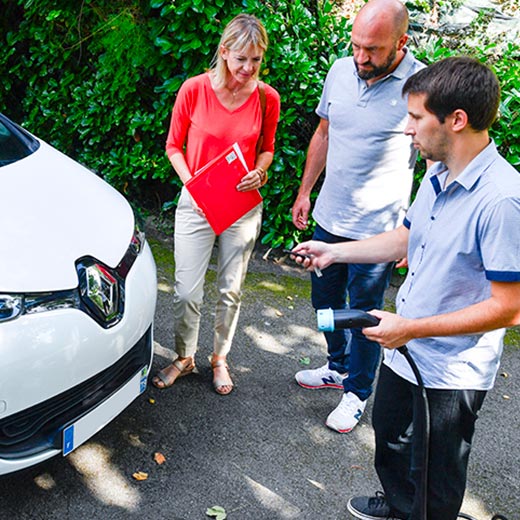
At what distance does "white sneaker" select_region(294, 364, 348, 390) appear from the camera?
3732 millimetres

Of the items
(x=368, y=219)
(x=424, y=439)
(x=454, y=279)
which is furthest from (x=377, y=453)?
(x=368, y=219)

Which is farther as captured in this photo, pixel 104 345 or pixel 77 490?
pixel 77 490

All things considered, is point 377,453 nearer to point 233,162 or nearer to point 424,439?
point 424,439

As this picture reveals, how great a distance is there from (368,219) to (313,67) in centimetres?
200

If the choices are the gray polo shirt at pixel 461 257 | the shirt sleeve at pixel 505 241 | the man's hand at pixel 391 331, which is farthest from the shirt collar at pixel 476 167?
the man's hand at pixel 391 331

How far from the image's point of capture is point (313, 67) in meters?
4.81

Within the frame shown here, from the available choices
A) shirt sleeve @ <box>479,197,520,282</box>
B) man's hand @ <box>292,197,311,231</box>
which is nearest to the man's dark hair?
shirt sleeve @ <box>479,197,520,282</box>

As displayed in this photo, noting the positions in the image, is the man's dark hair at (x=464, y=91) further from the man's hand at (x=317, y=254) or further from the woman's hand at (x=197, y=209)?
the woman's hand at (x=197, y=209)

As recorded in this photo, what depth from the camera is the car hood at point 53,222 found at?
2395 mm

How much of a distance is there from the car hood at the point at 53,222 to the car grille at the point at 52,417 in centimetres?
41

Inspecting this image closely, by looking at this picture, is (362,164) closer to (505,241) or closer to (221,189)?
(221,189)

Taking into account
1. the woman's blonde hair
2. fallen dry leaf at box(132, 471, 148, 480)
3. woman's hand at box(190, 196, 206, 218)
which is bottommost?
fallen dry leaf at box(132, 471, 148, 480)

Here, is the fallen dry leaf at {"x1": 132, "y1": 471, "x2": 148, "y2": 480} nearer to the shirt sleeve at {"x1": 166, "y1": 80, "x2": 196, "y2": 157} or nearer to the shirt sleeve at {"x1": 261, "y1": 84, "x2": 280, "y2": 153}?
the shirt sleeve at {"x1": 166, "y1": 80, "x2": 196, "y2": 157}

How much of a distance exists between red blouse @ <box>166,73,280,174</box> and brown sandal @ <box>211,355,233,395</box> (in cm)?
108
